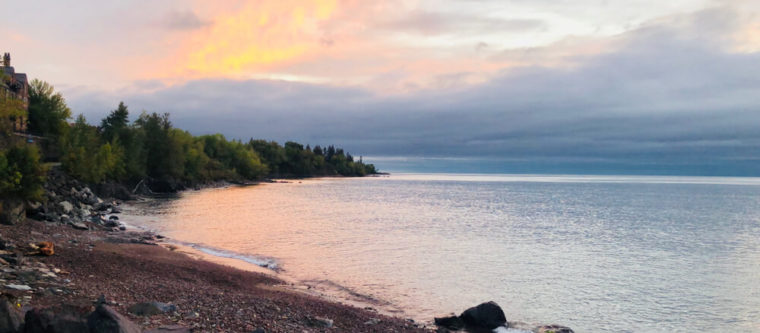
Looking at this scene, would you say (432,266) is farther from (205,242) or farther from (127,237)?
(127,237)

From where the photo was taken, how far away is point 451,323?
20391 mm

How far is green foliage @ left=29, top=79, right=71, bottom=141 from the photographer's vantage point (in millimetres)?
93188

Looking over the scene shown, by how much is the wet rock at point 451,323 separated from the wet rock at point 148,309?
1107 centimetres

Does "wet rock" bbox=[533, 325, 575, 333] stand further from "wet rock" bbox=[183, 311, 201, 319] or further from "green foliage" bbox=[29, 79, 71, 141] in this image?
"green foliage" bbox=[29, 79, 71, 141]

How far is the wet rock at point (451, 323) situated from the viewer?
20188 millimetres

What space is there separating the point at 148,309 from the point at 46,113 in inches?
3931

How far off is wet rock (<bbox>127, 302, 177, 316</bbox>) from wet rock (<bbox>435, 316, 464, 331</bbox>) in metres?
11.1

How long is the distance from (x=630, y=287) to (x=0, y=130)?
73.5 meters

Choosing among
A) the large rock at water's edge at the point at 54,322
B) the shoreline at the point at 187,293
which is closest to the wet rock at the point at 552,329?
the shoreline at the point at 187,293

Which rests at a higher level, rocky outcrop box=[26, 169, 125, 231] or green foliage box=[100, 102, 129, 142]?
green foliage box=[100, 102, 129, 142]

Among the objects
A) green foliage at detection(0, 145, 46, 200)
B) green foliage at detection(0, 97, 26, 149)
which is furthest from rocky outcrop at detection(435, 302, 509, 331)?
green foliage at detection(0, 97, 26, 149)

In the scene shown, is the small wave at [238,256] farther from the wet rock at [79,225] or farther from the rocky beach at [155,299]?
the wet rock at [79,225]

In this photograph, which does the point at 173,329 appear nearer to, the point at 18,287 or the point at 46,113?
the point at 18,287

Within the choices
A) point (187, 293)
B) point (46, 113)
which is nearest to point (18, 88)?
point (46, 113)
